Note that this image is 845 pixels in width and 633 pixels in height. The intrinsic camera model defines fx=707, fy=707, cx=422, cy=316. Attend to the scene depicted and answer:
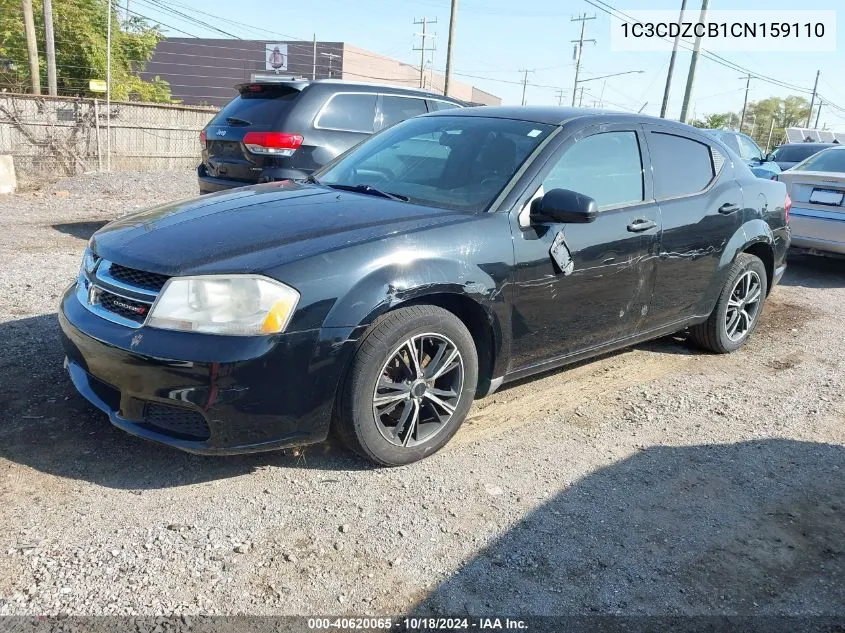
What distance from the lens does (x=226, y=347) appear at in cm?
282

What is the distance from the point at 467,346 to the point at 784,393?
2.62 m

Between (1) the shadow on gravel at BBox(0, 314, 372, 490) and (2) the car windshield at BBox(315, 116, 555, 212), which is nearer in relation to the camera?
(1) the shadow on gravel at BBox(0, 314, 372, 490)

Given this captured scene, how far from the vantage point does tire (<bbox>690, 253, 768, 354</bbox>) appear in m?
5.23

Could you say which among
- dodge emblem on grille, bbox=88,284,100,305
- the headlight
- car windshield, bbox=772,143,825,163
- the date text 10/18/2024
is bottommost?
the date text 10/18/2024

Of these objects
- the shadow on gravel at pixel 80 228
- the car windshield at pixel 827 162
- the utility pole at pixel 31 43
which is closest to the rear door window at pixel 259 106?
the shadow on gravel at pixel 80 228

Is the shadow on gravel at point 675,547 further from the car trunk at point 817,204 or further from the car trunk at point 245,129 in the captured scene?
the car trunk at point 817,204

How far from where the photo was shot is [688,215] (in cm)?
466

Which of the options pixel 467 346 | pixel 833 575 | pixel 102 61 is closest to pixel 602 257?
pixel 467 346

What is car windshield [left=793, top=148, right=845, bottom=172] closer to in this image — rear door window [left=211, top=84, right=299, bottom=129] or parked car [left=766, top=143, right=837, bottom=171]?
rear door window [left=211, top=84, right=299, bottom=129]

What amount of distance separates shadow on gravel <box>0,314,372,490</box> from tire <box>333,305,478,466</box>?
0.23m

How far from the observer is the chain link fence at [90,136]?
1341 cm

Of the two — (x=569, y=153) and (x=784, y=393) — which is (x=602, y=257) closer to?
(x=569, y=153)

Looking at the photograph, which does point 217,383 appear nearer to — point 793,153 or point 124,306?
point 124,306

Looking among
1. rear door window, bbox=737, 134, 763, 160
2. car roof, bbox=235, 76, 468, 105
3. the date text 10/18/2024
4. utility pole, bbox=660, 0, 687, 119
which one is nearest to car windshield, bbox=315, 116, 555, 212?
the date text 10/18/2024
